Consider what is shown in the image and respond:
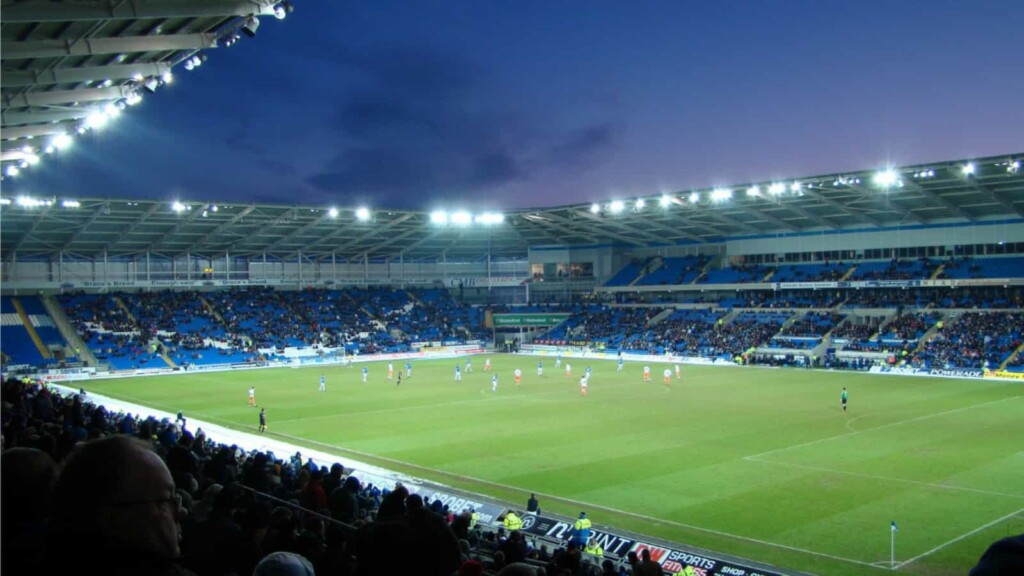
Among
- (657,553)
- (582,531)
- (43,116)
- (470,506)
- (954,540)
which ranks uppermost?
(43,116)

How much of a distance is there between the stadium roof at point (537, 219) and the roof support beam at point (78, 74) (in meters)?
30.8

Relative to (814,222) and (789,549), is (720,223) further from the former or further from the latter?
(789,549)

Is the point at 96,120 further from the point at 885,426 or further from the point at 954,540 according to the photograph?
the point at 885,426

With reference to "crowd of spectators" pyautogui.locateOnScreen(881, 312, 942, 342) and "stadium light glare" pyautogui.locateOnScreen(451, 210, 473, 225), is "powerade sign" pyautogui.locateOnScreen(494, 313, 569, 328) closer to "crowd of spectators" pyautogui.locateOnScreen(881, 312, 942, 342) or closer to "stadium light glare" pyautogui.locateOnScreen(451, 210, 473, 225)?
"stadium light glare" pyautogui.locateOnScreen(451, 210, 473, 225)

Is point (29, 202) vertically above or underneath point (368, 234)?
above

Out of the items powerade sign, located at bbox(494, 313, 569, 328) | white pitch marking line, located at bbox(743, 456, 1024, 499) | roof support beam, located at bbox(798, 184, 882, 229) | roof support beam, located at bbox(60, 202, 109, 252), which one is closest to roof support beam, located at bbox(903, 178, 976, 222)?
roof support beam, located at bbox(798, 184, 882, 229)

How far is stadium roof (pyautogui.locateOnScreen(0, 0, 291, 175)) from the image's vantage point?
1434cm

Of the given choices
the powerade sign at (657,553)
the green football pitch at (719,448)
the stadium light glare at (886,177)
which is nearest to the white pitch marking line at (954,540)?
the green football pitch at (719,448)

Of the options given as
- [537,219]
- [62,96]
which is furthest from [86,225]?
[62,96]

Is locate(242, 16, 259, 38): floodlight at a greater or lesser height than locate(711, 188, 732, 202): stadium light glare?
lesser

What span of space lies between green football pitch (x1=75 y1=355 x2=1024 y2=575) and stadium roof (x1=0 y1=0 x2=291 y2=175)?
13.3 meters

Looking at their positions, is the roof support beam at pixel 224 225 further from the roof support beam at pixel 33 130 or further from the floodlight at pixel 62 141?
the roof support beam at pixel 33 130

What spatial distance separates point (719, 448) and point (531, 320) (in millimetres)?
55170

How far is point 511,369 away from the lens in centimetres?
5872
